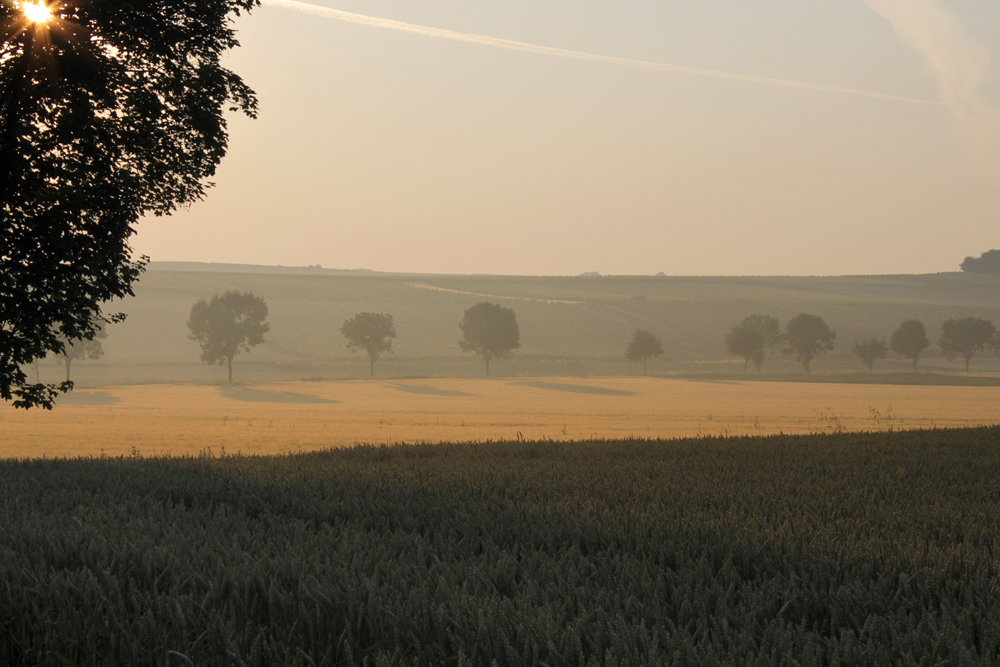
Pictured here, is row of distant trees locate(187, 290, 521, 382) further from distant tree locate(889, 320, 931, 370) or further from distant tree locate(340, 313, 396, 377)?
distant tree locate(889, 320, 931, 370)

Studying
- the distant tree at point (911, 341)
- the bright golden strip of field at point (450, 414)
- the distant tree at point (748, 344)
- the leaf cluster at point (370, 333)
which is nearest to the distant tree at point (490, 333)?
the leaf cluster at point (370, 333)

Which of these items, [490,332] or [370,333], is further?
[490,332]

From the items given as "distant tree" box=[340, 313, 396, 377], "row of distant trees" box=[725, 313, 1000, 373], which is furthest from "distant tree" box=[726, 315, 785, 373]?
"distant tree" box=[340, 313, 396, 377]

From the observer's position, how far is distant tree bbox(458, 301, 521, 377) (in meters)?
88.8

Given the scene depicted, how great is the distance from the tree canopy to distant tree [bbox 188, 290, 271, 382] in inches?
2668

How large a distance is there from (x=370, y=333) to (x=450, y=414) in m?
46.7

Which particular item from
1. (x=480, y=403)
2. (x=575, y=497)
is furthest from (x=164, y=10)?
(x=480, y=403)

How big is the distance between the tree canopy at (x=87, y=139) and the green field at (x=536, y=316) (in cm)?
6641

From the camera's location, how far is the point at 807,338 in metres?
93.3

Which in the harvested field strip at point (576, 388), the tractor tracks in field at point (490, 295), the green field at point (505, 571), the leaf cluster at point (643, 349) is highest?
the tractor tracks in field at point (490, 295)

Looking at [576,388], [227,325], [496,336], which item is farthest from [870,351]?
[227,325]

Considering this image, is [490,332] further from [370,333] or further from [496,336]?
[370,333]

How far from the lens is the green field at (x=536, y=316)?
94.5 meters

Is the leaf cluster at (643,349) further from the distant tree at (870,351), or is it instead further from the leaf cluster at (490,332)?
the distant tree at (870,351)
